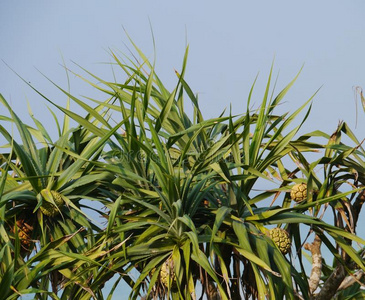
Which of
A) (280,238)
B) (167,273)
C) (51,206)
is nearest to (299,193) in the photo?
(280,238)

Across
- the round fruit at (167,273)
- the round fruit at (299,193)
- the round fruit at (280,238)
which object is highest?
the round fruit at (299,193)

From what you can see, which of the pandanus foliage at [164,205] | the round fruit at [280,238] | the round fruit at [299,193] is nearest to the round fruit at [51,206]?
the pandanus foliage at [164,205]

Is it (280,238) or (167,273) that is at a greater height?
(280,238)

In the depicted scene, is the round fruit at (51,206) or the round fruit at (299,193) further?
the round fruit at (299,193)

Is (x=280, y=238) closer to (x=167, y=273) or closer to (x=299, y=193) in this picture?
(x=299, y=193)

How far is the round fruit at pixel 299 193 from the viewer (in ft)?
16.3

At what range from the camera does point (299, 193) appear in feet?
16.3

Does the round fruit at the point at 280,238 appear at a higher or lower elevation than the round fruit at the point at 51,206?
lower

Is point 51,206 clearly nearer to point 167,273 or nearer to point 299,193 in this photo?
point 167,273

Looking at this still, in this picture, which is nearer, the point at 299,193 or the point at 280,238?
the point at 280,238

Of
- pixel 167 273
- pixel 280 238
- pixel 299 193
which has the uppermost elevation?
pixel 299 193

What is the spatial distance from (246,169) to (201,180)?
1.05ft

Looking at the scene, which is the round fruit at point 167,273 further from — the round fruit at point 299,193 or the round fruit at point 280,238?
the round fruit at point 299,193

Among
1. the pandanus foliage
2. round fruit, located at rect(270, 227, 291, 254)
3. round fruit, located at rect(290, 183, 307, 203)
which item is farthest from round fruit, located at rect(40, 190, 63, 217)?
round fruit, located at rect(290, 183, 307, 203)
